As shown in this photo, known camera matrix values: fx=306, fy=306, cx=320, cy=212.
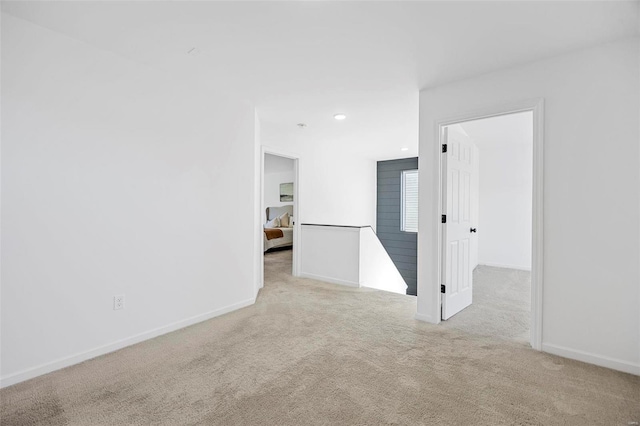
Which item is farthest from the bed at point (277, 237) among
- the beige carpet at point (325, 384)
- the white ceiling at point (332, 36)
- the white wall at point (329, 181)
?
the white ceiling at point (332, 36)

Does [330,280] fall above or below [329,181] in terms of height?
below

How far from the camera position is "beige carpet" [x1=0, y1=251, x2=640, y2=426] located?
165cm

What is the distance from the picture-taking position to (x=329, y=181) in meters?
5.73

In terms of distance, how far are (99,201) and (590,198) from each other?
3.65 m

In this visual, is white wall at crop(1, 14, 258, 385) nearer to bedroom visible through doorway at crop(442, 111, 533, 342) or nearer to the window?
bedroom visible through doorway at crop(442, 111, 533, 342)

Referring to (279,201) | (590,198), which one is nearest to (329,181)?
(279,201)

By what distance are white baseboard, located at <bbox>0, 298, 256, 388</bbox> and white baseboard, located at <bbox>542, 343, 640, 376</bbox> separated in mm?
2937

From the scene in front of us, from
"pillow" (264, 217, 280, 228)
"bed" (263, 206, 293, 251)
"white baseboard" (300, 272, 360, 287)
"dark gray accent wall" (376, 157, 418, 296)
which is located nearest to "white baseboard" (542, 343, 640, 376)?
"white baseboard" (300, 272, 360, 287)

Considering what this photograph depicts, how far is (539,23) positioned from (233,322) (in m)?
3.39

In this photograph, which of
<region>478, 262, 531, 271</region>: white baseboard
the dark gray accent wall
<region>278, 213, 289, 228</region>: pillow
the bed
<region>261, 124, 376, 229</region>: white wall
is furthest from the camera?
<region>278, 213, 289, 228</region>: pillow

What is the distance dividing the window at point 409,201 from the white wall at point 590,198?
4.43 meters

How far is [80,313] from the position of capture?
2225mm

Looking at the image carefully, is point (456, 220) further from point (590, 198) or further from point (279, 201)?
point (279, 201)

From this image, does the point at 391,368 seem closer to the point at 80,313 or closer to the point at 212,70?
the point at 80,313
